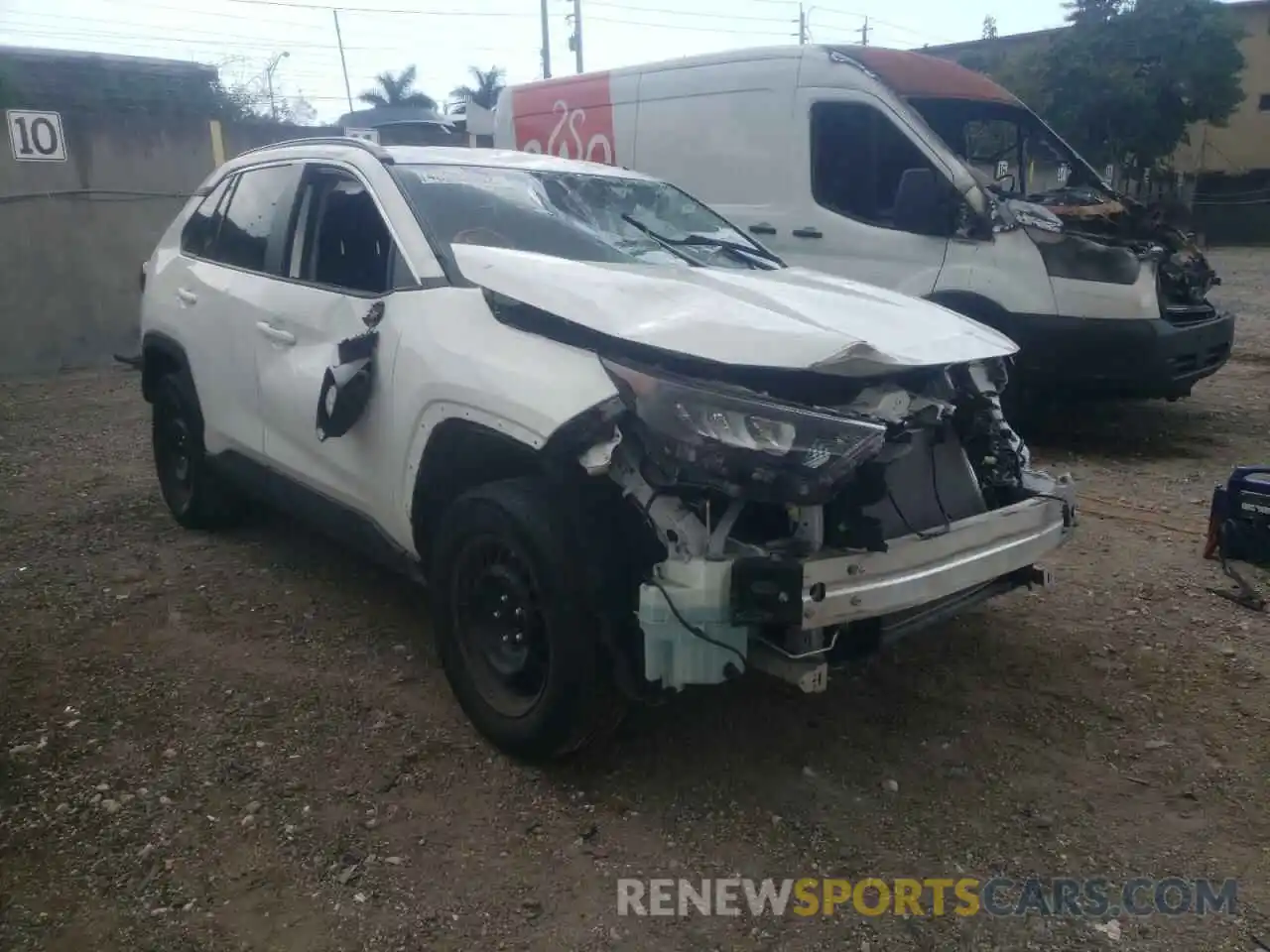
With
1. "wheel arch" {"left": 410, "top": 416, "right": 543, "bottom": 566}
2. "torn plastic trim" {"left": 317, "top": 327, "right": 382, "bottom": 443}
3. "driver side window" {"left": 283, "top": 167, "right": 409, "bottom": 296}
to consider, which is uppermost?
"driver side window" {"left": 283, "top": 167, "right": 409, "bottom": 296}

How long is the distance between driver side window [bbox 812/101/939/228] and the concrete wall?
7539 millimetres

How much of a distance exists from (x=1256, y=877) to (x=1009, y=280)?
4.47 m

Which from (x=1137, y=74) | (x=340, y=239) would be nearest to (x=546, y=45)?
(x=1137, y=74)

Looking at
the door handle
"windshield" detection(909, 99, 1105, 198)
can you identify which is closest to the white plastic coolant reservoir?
the door handle

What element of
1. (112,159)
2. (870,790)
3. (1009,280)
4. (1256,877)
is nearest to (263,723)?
(870,790)

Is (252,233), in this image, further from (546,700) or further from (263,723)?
(546,700)

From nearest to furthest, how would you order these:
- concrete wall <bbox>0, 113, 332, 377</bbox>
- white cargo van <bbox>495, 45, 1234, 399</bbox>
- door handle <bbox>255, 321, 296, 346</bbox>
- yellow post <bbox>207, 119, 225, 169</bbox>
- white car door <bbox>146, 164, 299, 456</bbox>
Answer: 1. door handle <bbox>255, 321, 296, 346</bbox>
2. white car door <bbox>146, 164, 299, 456</bbox>
3. white cargo van <bbox>495, 45, 1234, 399</bbox>
4. concrete wall <bbox>0, 113, 332, 377</bbox>
5. yellow post <bbox>207, 119, 225, 169</bbox>

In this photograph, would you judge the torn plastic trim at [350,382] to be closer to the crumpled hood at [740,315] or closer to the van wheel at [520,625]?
the crumpled hood at [740,315]

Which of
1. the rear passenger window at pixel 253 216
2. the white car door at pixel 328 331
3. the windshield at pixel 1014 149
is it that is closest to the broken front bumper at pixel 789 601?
the white car door at pixel 328 331

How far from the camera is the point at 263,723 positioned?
3.46 m

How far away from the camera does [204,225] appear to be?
16.2 feet

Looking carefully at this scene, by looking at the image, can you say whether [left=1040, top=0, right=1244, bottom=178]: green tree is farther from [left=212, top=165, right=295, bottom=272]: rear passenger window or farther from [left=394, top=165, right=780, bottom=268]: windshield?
[left=212, top=165, right=295, bottom=272]: rear passenger window

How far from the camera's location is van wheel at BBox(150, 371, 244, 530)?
193 inches

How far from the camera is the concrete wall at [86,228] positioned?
410 inches
